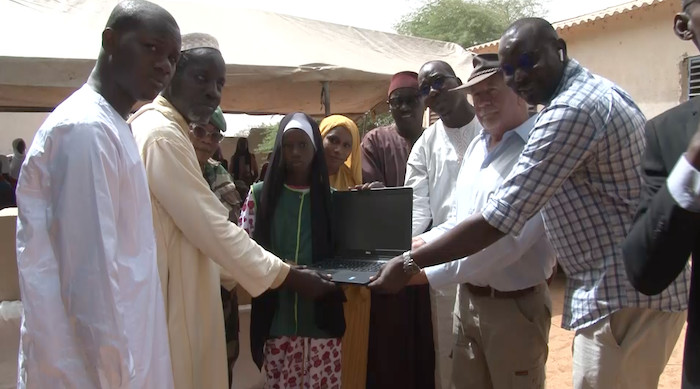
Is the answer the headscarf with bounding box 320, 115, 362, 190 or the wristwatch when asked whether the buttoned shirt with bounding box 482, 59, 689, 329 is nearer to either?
the wristwatch

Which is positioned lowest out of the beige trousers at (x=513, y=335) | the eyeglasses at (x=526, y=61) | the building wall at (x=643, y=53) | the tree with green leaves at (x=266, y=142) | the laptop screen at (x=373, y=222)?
the tree with green leaves at (x=266, y=142)

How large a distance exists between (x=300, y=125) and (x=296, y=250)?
2.10 ft

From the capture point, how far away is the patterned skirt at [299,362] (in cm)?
271

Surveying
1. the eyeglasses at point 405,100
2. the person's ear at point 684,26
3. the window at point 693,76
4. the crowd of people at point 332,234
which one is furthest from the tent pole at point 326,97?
the window at point 693,76

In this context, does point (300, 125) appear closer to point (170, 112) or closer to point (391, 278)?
point (170, 112)

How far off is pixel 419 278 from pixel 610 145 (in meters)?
1.22

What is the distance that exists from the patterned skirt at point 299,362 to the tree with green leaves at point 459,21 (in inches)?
967

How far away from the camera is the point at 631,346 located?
1881mm

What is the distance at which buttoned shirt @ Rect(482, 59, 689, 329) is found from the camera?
6.16 feet

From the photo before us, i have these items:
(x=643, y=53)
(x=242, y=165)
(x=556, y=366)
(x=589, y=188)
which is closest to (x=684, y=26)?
(x=589, y=188)

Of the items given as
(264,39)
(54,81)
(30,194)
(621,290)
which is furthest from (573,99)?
(264,39)

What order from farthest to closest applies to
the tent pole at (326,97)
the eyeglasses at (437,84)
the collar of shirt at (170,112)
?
the tent pole at (326,97) < the eyeglasses at (437,84) < the collar of shirt at (170,112)

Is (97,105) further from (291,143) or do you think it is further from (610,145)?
(610,145)

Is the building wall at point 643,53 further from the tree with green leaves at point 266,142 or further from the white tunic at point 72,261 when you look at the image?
the white tunic at point 72,261
